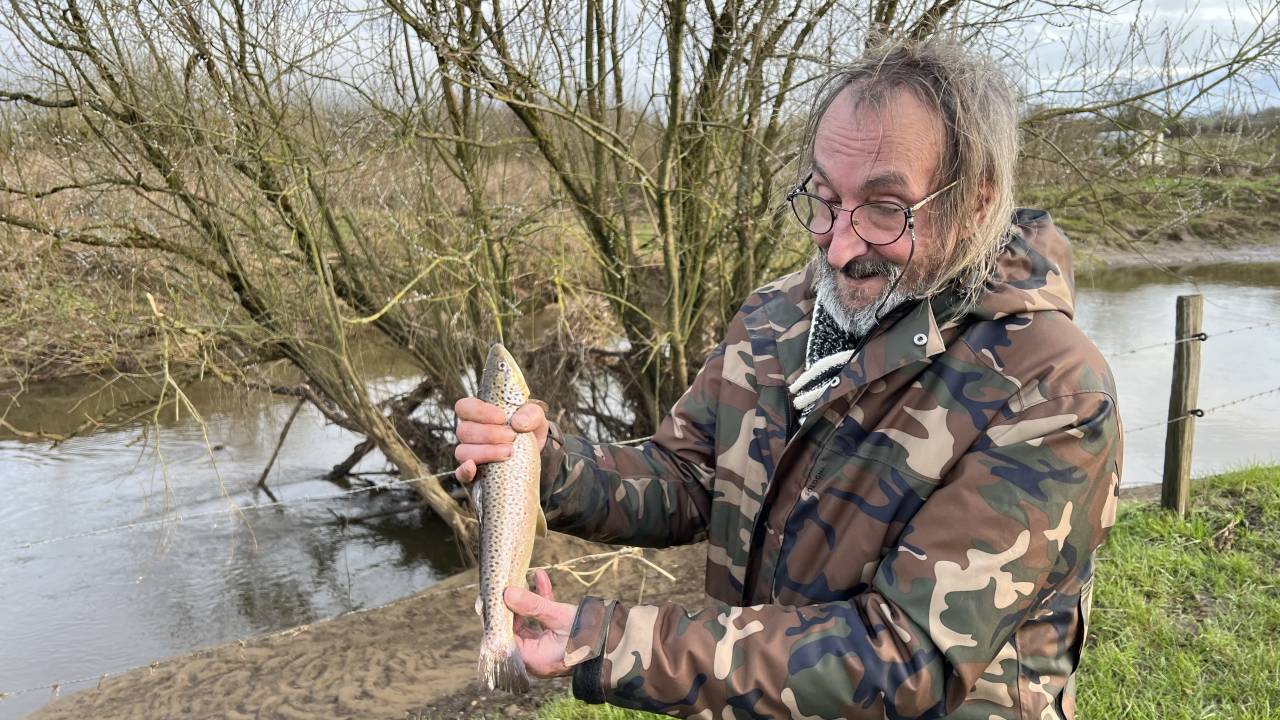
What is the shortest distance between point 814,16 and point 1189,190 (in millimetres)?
3782

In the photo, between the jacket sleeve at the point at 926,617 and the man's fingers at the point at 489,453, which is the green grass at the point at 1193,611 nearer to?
the jacket sleeve at the point at 926,617

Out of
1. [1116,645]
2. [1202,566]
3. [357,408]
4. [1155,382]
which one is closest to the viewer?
[1116,645]

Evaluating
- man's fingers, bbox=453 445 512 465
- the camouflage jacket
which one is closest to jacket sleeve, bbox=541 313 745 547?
man's fingers, bbox=453 445 512 465

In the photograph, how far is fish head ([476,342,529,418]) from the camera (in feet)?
7.72

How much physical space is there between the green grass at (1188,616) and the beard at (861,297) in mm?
2799

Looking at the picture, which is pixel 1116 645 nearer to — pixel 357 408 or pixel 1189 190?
pixel 1189 190

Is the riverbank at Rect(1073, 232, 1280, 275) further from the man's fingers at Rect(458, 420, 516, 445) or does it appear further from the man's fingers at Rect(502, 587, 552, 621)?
the man's fingers at Rect(502, 587, 552, 621)

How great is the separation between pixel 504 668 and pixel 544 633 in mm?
207

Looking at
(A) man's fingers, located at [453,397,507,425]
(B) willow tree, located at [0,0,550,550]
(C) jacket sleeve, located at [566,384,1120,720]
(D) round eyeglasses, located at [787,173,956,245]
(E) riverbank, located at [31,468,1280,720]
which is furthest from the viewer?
A: (B) willow tree, located at [0,0,550,550]

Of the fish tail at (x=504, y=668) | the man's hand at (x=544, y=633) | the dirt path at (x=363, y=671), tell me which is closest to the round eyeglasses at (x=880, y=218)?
the man's hand at (x=544, y=633)

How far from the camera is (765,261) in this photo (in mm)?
9031

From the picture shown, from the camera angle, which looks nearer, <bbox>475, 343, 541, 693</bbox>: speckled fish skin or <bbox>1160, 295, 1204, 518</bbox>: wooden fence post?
<bbox>475, 343, 541, 693</bbox>: speckled fish skin

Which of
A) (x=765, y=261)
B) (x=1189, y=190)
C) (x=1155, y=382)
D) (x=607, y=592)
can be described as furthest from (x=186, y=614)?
(x=1155, y=382)

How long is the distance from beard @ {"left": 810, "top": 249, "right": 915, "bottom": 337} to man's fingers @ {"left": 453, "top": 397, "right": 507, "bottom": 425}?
0.81 metres
